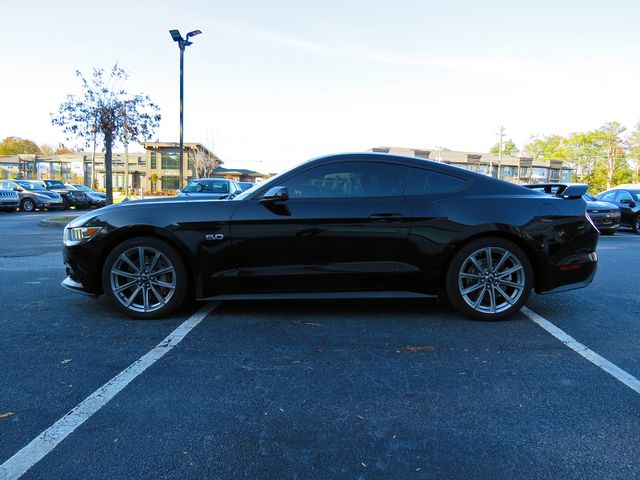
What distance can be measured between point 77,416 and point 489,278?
3.25m

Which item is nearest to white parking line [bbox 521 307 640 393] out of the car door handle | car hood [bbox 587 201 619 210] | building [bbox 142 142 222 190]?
the car door handle

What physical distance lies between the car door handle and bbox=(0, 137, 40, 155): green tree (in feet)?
363

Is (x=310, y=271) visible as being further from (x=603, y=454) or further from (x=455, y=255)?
(x=603, y=454)

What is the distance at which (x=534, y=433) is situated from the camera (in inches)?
85.6

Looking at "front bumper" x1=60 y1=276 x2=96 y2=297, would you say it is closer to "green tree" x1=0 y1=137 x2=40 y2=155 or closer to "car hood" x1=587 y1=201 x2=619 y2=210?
"car hood" x1=587 y1=201 x2=619 y2=210

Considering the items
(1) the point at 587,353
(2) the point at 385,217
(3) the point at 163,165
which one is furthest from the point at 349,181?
(3) the point at 163,165

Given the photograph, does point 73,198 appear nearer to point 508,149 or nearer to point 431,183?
point 431,183

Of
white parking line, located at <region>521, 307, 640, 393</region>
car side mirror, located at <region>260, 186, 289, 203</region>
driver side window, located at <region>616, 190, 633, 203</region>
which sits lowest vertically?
white parking line, located at <region>521, 307, 640, 393</region>

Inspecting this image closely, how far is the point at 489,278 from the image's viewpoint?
389 centimetres

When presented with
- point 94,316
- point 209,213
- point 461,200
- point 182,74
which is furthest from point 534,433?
point 182,74

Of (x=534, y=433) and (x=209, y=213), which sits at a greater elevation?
(x=209, y=213)

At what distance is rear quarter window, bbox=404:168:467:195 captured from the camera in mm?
3949

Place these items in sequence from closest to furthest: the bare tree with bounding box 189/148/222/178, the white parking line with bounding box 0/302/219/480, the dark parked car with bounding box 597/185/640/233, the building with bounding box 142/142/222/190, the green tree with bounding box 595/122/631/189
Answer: the white parking line with bounding box 0/302/219/480 < the dark parked car with bounding box 597/185/640/233 < the bare tree with bounding box 189/148/222/178 < the building with bounding box 142/142/222/190 < the green tree with bounding box 595/122/631/189

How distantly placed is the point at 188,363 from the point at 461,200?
2.63 meters
